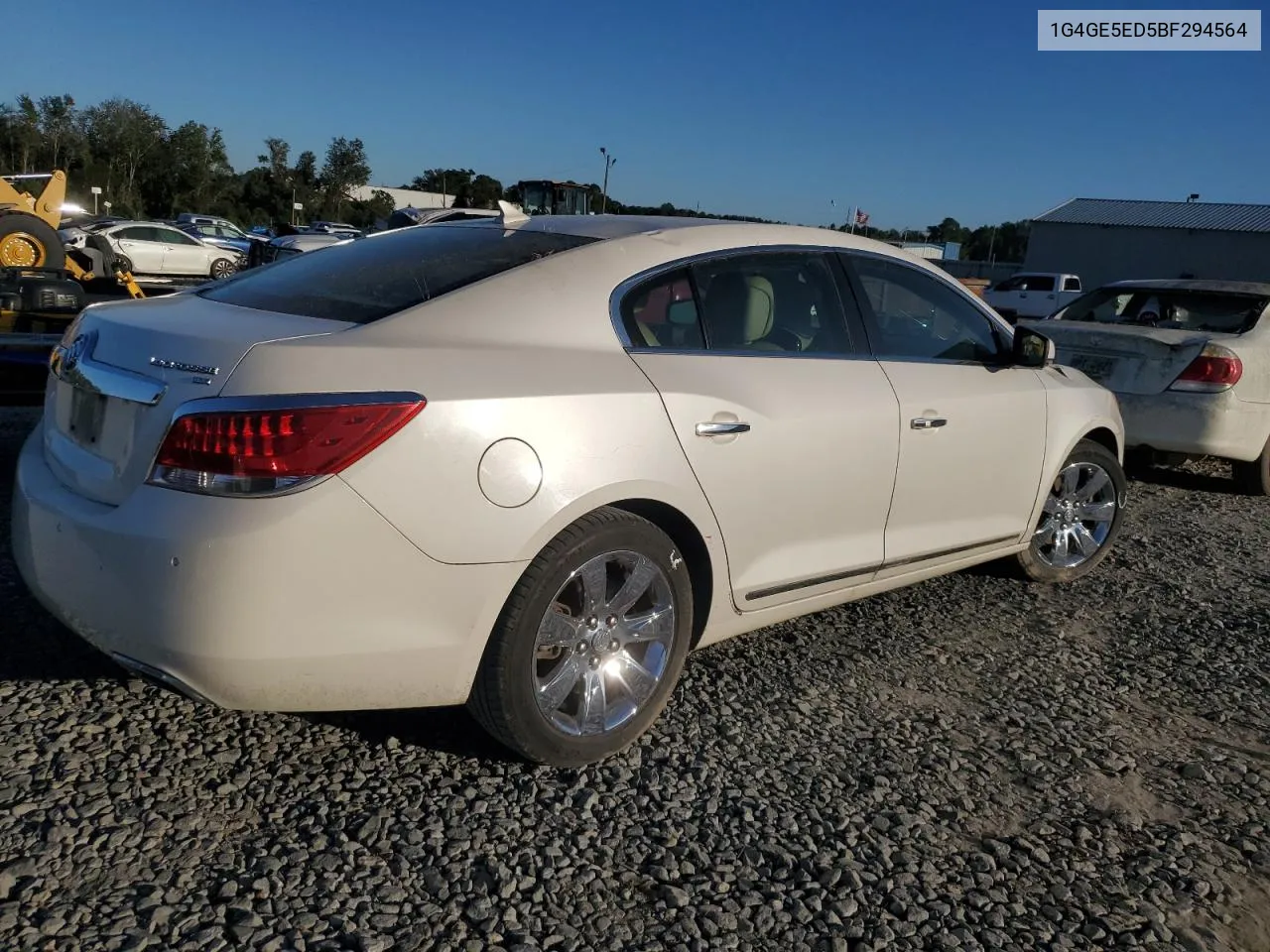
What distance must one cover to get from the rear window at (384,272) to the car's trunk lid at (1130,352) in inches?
185

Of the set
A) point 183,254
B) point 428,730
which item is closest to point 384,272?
point 428,730

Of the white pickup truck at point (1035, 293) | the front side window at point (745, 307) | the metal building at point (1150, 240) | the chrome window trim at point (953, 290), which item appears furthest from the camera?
the metal building at point (1150, 240)

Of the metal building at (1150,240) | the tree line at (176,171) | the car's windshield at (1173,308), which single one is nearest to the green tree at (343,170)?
the tree line at (176,171)

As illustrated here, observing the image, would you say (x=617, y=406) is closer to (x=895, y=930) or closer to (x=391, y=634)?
(x=391, y=634)

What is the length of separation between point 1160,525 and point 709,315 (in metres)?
4.34

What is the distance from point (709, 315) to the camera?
11.2 ft

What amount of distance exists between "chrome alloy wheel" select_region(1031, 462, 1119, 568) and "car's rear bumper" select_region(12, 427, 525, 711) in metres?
3.12

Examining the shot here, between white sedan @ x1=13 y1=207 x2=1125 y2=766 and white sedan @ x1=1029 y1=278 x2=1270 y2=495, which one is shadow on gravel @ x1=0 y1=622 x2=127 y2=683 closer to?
white sedan @ x1=13 y1=207 x2=1125 y2=766

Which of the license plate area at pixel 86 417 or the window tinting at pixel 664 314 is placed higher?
the window tinting at pixel 664 314

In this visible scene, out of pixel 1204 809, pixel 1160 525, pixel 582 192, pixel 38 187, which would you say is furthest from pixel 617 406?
pixel 582 192

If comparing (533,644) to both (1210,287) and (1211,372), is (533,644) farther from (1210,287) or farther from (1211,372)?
(1210,287)

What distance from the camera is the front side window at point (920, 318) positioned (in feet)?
13.1

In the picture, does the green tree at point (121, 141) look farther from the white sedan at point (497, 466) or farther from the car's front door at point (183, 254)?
the white sedan at point (497, 466)

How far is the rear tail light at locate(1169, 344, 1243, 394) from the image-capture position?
6.97 m
